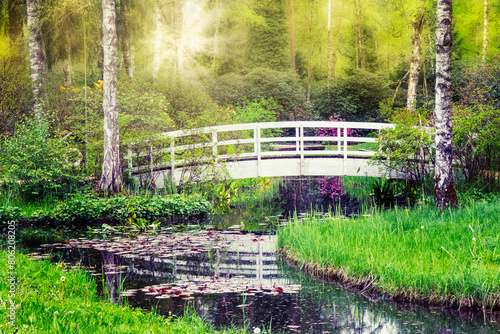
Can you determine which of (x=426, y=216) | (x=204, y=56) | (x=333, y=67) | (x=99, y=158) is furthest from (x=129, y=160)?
(x=333, y=67)

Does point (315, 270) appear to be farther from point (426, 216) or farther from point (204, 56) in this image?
point (204, 56)

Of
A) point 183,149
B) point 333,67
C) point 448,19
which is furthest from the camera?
point 333,67

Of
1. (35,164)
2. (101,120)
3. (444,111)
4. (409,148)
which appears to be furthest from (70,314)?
(101,120)

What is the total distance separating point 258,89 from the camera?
1047 inches

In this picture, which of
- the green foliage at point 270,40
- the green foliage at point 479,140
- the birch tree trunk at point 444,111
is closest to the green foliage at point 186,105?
the green foliage at point 479,140

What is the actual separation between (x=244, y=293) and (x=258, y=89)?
2166 centimetres

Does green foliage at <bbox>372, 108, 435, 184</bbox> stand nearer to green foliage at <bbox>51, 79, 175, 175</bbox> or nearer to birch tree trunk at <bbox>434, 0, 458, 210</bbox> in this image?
birch tree trunk at <bbox>434, 0, 458, 210</bbox>

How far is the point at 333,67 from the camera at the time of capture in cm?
4041

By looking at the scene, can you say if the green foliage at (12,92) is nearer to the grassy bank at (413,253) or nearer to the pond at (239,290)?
the pond at (239,290)

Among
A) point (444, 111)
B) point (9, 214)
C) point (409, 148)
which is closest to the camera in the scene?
point (444, 111)

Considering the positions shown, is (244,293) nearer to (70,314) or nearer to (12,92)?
(70,314)

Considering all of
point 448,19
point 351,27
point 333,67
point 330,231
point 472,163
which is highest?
point 351,27

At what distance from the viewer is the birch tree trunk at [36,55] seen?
48.8 feet

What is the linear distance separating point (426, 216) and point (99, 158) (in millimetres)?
8585
